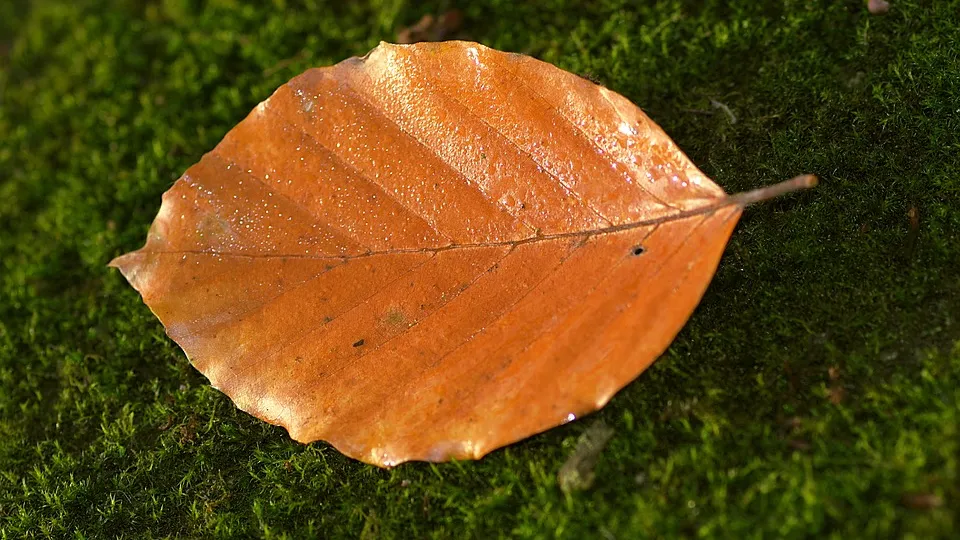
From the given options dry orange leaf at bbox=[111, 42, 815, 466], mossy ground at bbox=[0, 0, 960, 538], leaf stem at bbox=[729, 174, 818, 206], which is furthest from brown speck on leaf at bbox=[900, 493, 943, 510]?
leaf stem at bbox=[729, 174, 818, 206]

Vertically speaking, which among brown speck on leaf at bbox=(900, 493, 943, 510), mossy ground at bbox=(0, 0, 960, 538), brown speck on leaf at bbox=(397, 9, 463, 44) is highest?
brown speck on leaf at bbox=(397, 9, 463, 44)

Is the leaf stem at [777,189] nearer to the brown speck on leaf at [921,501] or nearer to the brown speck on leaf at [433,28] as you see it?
the brown speck on leaf at [921,501]

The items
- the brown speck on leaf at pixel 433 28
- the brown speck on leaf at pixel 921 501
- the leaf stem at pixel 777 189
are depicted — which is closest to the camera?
the brown speck on leaf at pixel 921 501

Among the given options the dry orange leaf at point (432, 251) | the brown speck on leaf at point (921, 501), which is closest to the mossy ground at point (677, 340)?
the brown speck on leaf at point (921, 501)

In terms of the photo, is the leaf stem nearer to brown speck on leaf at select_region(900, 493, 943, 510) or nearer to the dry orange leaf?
the dry orange leaf

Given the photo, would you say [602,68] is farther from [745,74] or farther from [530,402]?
[530,402]

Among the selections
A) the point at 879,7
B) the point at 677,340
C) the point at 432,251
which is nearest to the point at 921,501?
the point at 677,340

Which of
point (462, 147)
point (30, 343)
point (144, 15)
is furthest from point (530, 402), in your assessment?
point (144, 15)

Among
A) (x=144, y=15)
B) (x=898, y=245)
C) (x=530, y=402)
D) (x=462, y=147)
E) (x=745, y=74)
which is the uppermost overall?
(x=144, y=15)
